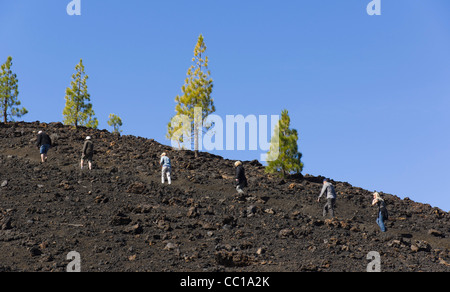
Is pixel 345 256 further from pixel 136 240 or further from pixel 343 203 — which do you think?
pixel 343 203

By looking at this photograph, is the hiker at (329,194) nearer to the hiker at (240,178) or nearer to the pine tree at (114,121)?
the hiker at (240,178)

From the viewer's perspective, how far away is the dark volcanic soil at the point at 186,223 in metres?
15.2

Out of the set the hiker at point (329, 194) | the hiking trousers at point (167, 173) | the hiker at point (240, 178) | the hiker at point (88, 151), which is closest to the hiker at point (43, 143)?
the hiker at point (88, 151)

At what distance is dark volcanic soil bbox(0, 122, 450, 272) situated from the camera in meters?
15.2

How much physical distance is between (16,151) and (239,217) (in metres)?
17.5

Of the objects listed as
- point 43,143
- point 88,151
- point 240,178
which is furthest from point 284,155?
point 43,143

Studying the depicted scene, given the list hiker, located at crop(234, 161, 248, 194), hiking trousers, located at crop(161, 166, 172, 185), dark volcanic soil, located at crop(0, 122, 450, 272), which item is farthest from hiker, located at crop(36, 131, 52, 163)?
hiker, located at crop(234, 161, 248, 194)

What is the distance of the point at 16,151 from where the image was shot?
3019cm

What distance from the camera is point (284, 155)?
98.5 feet

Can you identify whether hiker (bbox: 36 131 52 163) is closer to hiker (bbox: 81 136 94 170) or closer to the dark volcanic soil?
the dark volcanic soil

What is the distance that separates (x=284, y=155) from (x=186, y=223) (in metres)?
12.9

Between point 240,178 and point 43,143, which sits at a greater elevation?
point 43,143

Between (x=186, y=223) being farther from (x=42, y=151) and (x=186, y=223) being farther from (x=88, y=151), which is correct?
(x=42, y=151)
